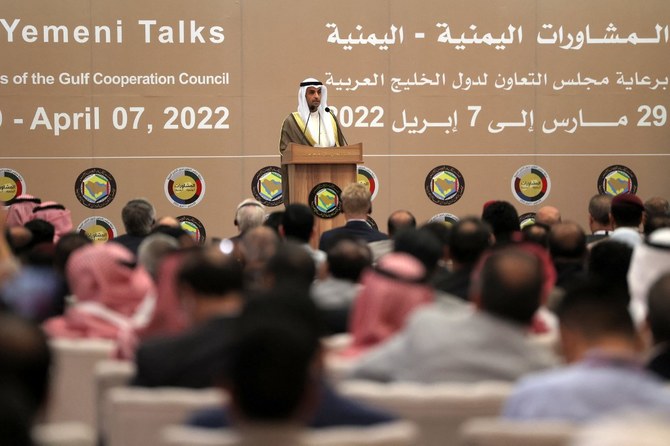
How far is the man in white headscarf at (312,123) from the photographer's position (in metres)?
9.02

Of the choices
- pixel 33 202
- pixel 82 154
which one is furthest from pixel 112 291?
pixel 82 154

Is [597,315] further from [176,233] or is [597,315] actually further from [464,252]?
[176,233]

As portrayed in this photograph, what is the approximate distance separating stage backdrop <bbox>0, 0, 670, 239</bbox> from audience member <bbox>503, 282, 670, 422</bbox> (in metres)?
8.29

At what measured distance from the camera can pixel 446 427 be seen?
2.22 meters

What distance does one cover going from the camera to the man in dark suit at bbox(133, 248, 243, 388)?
8.68 feet

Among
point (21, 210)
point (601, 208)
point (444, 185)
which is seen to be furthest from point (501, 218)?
point (444, 185)

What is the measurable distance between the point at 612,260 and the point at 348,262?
3.61ft

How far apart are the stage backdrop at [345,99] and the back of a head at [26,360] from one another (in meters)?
8.85

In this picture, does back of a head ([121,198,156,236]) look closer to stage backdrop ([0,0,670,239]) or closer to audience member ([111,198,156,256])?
audience member ([111,198,156,256])

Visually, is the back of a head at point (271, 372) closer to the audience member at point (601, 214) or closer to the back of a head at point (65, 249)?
the back of a head at point (65, 249)

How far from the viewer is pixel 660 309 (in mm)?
2707

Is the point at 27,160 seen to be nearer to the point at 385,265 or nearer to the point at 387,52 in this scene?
the point at 387,52

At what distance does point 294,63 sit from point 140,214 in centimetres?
490

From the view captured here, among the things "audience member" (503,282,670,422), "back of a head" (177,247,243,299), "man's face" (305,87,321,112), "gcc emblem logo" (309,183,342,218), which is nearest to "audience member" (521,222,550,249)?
"gcc emblem logo" (309,183,342,218)
